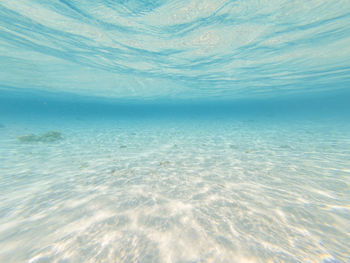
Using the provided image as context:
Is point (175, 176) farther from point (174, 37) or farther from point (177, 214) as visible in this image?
point (174, 37)

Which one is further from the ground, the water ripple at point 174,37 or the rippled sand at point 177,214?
the water ripple at point 174,37

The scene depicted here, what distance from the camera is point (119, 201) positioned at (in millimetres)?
3930

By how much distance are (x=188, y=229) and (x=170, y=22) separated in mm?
11783

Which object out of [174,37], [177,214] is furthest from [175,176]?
[174,37]

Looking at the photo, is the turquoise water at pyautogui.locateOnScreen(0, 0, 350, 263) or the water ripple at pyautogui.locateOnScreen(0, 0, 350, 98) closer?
the turquoise water at pyautogui.locateOnScreen(0, 0, 350, 263)

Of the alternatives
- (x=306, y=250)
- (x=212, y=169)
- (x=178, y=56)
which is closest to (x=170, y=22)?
(x=178, y=56)

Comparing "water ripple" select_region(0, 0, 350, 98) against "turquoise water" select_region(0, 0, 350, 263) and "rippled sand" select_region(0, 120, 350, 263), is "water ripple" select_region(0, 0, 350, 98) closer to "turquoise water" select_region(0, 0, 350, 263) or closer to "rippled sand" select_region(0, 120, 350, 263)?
"turquoise water" select_region(0, 0, 350, 263)

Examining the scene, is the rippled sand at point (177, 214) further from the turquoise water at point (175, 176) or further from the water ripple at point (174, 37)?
the water ripple at point (174, 37)

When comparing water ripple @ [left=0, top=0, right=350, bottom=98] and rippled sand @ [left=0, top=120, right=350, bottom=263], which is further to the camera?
water ripple @ [left=0, top=0, right=350, bottom=98]

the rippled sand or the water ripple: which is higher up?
the water ripple

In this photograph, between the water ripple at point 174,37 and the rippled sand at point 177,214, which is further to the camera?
the water ripple at point 174,37

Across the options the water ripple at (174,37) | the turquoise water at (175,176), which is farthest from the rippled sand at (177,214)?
the water ripple at (174,37)

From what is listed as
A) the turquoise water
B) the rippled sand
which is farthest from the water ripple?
the rippled sand

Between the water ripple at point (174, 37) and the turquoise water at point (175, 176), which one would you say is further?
the water ripple at point (174, 37)
